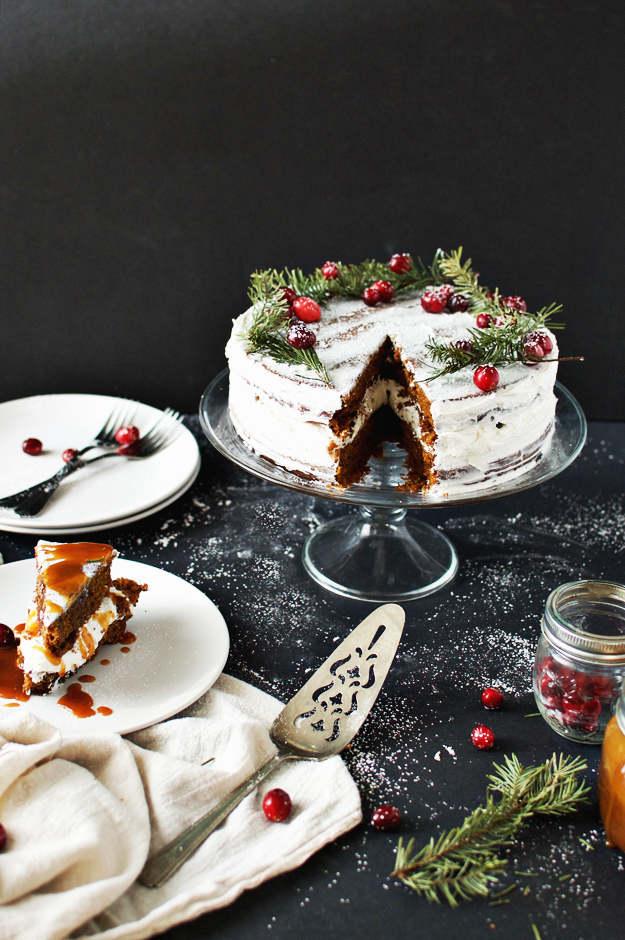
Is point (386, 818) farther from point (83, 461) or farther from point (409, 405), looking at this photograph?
point (83, 461)

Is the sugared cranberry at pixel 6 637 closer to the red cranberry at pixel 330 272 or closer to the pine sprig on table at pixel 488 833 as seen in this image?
the pine sprig on table at pixel 488 833

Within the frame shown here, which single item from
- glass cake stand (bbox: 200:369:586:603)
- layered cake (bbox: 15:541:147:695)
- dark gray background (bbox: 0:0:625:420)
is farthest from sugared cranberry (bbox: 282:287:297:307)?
layered cake (bbox: 15:541:147:695)

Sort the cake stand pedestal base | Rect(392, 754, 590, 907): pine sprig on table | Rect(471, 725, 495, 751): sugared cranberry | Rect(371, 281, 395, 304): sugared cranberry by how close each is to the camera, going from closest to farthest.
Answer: Rect(392, 754, 590, 907): pine sprig on table < Rect(471, 725, 495, 751): sugared cranberry < the cake stand pedestal base < Rect(371, 281, 395, 304): sugared cranberry

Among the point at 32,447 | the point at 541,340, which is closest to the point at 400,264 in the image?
the point at 541,340

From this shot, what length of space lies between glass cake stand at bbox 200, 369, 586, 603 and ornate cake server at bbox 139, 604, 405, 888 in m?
0.28

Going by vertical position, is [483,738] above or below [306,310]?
below

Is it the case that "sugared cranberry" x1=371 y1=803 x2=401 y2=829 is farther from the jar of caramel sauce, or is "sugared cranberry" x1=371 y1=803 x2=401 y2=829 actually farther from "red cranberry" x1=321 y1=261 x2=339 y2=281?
"red cranberry" x1=321 y1=261 x2=339 y2=281

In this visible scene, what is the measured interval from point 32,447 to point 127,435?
32 centimetres

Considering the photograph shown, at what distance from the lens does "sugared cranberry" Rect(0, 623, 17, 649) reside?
1.99m

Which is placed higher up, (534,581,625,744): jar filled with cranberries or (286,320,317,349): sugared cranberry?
(286,320,317,349): sugared cranberry

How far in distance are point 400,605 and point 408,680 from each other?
30cm

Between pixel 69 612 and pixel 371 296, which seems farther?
pixel 371 296

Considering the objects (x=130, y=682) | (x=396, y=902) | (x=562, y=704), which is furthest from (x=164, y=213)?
(x=396, y=902)

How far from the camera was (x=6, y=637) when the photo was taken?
1990 mm
